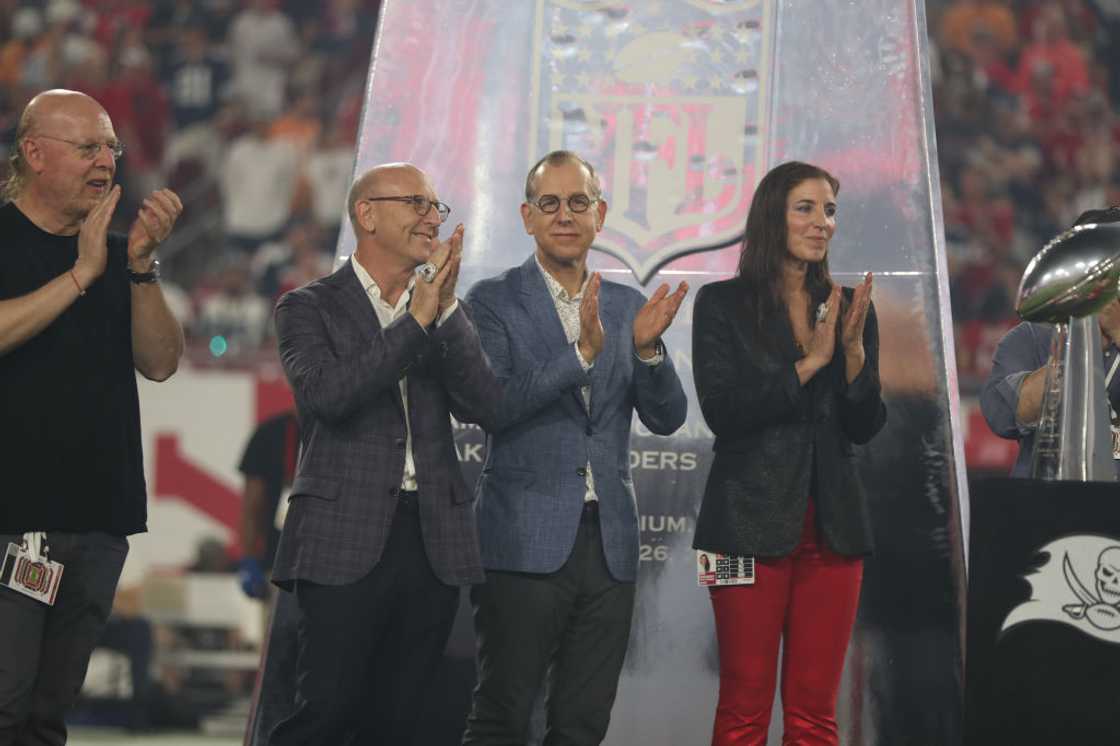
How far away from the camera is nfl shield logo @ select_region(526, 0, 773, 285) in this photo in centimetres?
499

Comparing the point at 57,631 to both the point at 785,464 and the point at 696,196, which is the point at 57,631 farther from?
the point at 696,196

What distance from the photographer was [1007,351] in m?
4.39

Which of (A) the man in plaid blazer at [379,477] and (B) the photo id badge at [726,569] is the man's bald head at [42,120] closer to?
(A) the man in plaid blazer at [379,477]

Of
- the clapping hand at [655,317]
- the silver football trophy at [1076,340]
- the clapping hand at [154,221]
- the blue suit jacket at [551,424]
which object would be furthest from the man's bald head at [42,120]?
the silver football trophy at [1076,340]

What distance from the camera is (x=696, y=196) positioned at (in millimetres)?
5004

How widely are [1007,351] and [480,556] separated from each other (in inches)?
60.2

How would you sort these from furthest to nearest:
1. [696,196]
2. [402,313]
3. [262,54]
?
[262,54] → [696,196] → [402,313]

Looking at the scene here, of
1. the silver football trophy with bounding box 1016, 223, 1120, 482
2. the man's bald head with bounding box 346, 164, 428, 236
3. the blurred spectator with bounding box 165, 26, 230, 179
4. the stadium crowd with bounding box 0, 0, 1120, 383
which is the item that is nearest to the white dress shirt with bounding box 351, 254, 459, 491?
the man's bald head with bounding box 346, 164, 428, 236

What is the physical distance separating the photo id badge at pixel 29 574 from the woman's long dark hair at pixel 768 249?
1769mm

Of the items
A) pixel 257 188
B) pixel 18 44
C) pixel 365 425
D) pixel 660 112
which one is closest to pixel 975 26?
pixel 257 188

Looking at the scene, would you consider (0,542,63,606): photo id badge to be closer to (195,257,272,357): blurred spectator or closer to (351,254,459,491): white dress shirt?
(351,254,459,491): white dress shirt

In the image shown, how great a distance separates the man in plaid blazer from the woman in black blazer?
631 mm

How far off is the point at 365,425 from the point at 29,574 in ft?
2.59

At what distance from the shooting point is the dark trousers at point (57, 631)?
345 cm
